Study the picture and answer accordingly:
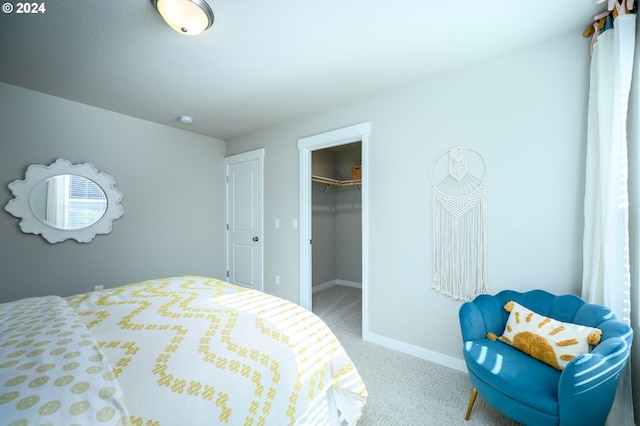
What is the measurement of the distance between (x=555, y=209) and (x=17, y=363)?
276cm

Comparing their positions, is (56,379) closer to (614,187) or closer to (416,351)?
(416,351)

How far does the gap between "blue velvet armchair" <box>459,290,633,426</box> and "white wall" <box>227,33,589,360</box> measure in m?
0.29

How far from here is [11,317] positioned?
4.04 feet

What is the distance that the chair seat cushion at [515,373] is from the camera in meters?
1.18

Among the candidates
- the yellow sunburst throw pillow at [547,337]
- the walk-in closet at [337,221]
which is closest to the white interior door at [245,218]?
the walk-in closet at [337,221]

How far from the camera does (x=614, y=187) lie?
1.39 m

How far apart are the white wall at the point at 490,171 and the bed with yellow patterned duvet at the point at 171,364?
3.86 feet

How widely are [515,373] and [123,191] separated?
3.84 m

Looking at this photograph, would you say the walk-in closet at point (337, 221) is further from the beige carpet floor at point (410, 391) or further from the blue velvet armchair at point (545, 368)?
the blue velvet armchair at point (545, 368)

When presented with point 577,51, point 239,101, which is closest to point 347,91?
point 239,101

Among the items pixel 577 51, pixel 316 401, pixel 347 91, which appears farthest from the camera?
pixel 347 91

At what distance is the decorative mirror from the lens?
2.41 m

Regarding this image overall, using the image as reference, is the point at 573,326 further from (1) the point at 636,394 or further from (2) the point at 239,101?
(2) the point at 239,101

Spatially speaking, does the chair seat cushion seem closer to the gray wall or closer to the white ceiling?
the white ceiling
